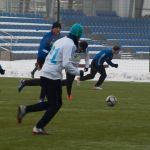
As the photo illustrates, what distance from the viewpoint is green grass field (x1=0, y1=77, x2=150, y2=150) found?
395 inches

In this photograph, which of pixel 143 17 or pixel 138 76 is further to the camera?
pixel 143 17

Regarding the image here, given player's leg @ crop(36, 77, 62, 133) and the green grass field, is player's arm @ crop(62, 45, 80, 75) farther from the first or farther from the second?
the green grass field

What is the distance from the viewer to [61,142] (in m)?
10.3

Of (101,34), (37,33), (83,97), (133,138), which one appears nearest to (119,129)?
(133,138)

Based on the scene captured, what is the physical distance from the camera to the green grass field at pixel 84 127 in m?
10.0

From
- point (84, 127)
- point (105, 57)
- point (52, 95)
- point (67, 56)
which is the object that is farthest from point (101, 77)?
point (67, 56)

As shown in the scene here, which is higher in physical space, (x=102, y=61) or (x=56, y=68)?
(x=56, y=68)

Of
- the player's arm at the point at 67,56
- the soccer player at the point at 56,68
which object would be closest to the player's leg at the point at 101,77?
the soccer player at the point at 56,68

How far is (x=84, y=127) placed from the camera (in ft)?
40.2

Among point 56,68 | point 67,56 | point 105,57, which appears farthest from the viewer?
point 105,57

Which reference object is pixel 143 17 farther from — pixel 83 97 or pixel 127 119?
pixel 127 119

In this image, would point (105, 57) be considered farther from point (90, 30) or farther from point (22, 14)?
point (90, 30)

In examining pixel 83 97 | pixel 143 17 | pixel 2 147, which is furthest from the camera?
pixel 143 17

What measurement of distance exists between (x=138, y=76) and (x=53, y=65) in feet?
71.6
